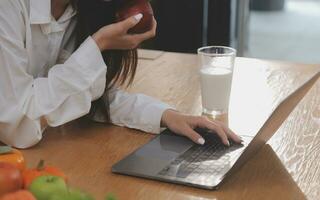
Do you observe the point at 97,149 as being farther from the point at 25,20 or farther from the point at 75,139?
the point at 25,20

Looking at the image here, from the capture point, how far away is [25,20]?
131 cm

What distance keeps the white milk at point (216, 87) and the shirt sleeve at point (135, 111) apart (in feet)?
0.36

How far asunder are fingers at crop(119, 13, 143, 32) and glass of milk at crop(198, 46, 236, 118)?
0.23 m

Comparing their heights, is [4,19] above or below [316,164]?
above

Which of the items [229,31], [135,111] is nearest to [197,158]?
[135,111]

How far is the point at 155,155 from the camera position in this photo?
1.21m

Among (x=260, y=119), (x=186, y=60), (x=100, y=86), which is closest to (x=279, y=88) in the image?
(x=260, y=119)

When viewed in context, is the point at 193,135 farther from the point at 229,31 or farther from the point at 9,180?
the point at 229,31

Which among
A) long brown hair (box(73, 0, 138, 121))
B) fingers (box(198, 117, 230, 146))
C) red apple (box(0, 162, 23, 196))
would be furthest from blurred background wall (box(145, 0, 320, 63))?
red apple (box(0, 162, 23, 196))

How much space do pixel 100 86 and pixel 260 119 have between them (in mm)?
392

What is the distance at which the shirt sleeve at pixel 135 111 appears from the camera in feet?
4.54

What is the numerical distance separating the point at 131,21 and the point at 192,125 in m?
0.26

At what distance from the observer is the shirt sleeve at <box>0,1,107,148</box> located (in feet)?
4.10

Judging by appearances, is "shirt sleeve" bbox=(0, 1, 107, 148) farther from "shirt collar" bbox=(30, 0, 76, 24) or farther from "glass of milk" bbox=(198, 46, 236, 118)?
"glass of milk" bbox=(198, 46, 236, 118)
